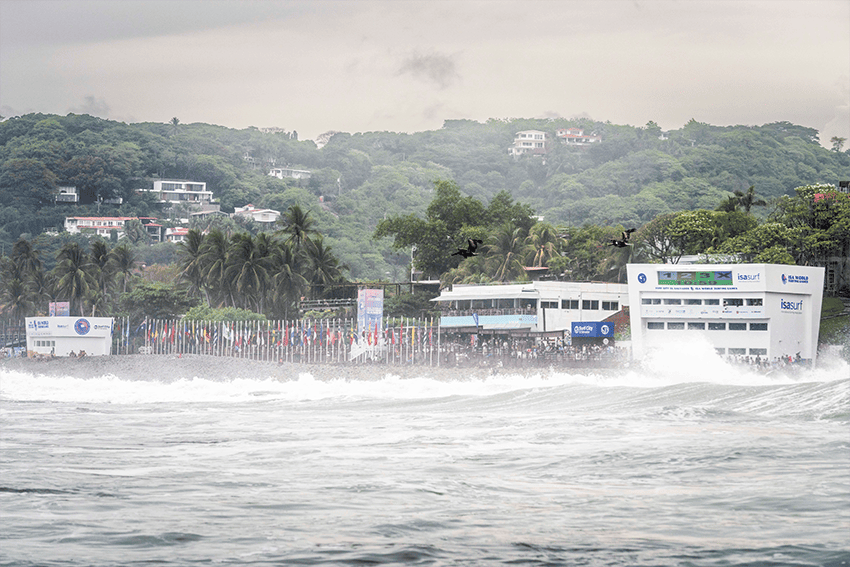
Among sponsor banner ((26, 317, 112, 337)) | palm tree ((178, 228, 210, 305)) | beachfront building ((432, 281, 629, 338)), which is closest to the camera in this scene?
beachfront building ((432, 281, 629, 338))

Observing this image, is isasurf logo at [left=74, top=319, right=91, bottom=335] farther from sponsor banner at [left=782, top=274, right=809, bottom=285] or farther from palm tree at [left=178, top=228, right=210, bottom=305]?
sponsor banner at [left=782, top=274, right=809, bottom=285]

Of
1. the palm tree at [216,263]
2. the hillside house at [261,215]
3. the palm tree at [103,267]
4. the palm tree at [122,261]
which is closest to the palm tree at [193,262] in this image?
the palm tree at [216,263]

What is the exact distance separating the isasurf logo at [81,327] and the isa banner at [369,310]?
2696 cm

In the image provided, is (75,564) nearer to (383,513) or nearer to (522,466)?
(383,513)

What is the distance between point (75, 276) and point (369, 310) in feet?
155

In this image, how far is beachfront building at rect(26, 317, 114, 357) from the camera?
276 ft

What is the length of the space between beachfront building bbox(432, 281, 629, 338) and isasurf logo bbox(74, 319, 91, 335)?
30.7m

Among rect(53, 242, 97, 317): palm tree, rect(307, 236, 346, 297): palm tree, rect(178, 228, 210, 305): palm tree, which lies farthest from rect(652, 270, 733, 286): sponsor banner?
rect(53, 242, 97, 317): palm tree

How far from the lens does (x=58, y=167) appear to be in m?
187

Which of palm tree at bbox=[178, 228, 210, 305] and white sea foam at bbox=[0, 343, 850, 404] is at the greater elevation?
palm tree at bbox=[178, 228, 210, 305]

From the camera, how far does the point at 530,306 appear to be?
73.1 m

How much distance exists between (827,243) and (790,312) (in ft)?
56.9

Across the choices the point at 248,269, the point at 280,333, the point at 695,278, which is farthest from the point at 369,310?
the point at 248,269

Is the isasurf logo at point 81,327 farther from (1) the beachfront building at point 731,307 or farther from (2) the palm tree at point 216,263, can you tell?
(1) the beachfront building at point 731,307
